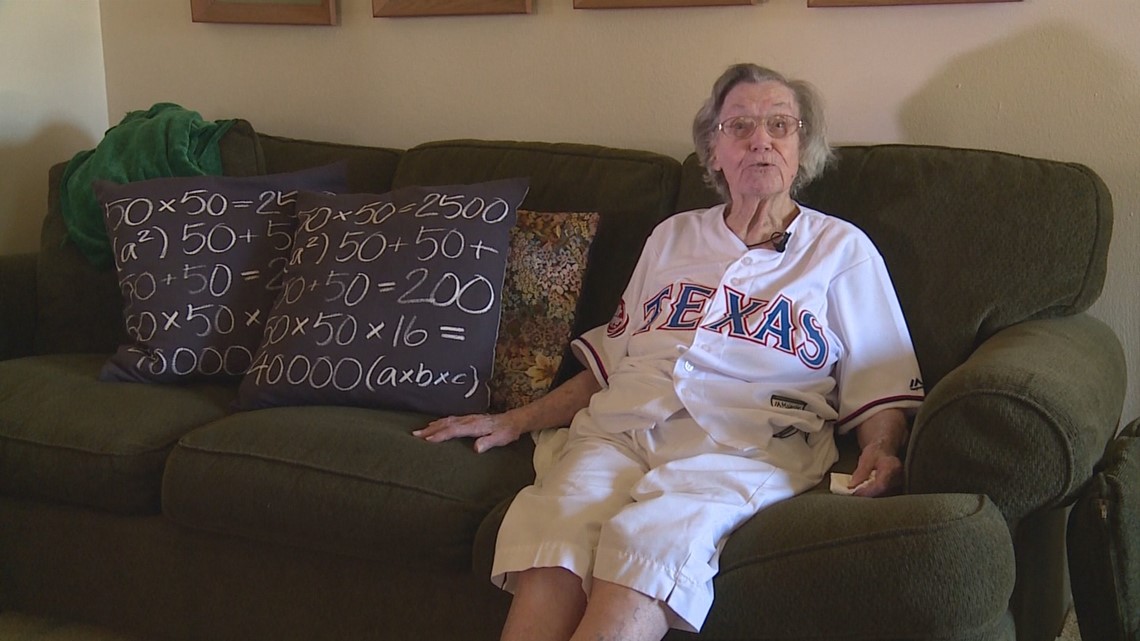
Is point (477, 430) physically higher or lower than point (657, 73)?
lower

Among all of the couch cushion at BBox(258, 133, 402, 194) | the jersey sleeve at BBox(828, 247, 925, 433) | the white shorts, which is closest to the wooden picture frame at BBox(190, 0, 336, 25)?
the couch cushion at BBox(258, 133, 402, 194)

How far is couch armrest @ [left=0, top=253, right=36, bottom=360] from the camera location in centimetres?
230

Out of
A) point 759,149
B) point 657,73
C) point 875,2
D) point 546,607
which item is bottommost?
point 546,607

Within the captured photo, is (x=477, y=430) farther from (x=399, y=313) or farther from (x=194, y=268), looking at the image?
(x=194, y=268)

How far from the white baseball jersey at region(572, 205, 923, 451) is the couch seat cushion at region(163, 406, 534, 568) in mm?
247

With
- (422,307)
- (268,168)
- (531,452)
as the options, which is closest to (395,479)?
(531,452)

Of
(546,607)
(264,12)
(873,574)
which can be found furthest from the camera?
(264,12)

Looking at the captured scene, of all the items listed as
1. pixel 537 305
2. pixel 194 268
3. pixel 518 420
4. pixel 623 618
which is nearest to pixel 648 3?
pixel 537 305

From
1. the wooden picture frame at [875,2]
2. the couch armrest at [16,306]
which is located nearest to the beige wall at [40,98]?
the couch armrest at [16,306]

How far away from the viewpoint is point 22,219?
9.25 ft

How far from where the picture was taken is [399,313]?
1.91m

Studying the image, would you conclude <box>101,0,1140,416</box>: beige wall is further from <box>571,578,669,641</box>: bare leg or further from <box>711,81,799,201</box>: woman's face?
<box>571,578,669,641</box>: bare leg

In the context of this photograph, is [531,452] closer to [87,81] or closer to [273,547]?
[273,547]

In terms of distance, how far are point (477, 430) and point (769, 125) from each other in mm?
739
